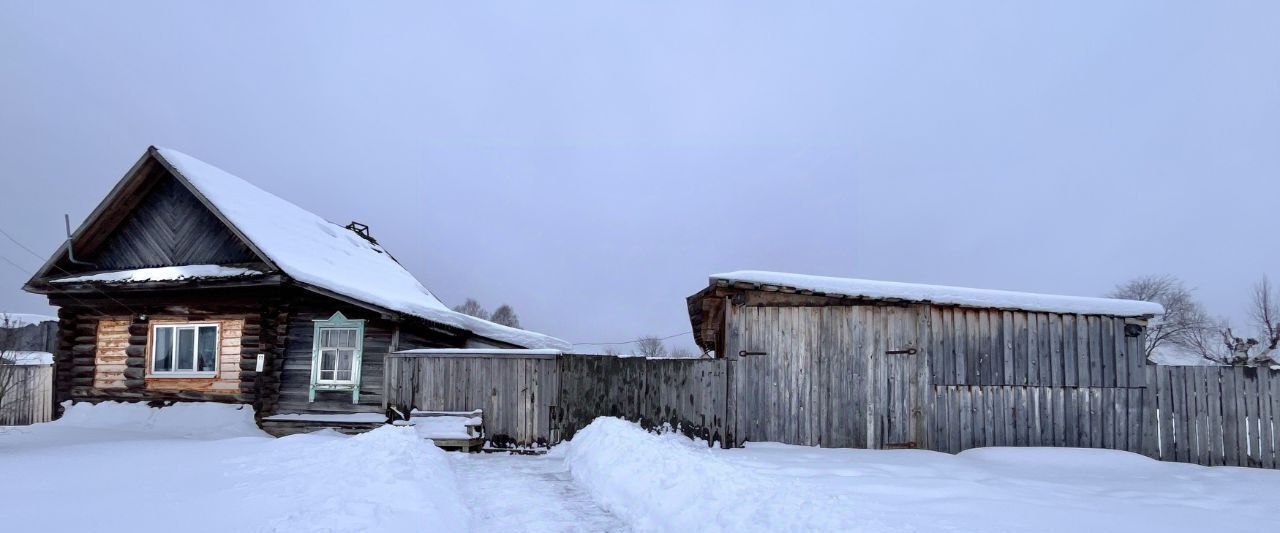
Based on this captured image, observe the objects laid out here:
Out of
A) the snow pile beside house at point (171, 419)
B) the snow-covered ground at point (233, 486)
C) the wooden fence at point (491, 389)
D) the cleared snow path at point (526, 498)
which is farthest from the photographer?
the snow pile beside house at point (171, 419)

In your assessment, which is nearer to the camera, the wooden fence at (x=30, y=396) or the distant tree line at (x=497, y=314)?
the wooden fence at (x=30, y=396)

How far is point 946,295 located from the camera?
13.0 meters

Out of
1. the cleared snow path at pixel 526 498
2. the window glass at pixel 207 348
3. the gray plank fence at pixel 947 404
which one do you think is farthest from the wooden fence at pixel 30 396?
the cleared snow path at pixel 526 498

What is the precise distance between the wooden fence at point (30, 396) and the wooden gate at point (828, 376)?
67.2 ft

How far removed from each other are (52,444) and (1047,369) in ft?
60.4

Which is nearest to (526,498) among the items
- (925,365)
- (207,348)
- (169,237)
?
(925,365)

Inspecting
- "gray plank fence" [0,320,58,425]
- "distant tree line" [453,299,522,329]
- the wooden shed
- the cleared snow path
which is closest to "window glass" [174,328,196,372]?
"gray plank fence" [0,320,58,425]

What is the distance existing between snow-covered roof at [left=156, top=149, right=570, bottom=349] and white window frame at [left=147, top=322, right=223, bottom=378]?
2.83 metres

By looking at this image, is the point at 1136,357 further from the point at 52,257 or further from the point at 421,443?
the point at 52,257

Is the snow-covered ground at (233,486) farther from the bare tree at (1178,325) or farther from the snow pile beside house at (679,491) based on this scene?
the bare tree at (1178,325)

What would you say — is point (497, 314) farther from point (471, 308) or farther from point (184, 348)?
point (184, 348)

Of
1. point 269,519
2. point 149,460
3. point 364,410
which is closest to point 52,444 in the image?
point 149,460

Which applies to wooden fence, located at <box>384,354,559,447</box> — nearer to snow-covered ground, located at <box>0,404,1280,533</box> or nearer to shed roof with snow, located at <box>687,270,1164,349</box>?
snow-covered ground, located at <box>0,404,1280,533</box>

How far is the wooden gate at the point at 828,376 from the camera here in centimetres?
1309
